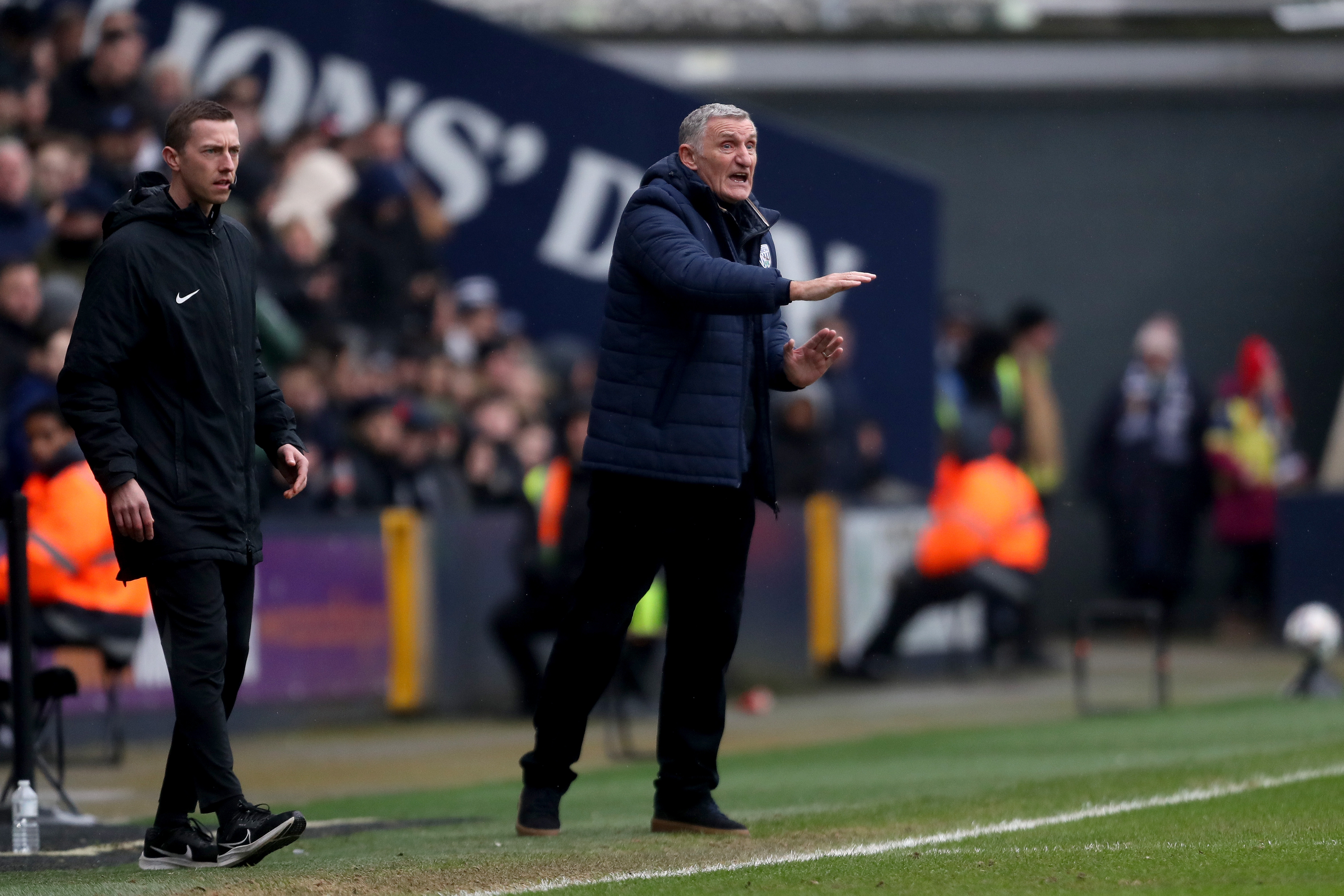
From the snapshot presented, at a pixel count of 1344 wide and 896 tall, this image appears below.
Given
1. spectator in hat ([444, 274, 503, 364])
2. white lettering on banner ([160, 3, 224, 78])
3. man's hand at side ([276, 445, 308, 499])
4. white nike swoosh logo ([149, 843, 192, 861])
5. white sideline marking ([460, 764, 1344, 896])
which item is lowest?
white sideline marking ([460, 764, 1344, 896])

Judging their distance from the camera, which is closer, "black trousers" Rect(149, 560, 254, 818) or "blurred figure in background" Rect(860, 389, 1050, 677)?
"black trousers" Rect(149, 560, 254, 818)

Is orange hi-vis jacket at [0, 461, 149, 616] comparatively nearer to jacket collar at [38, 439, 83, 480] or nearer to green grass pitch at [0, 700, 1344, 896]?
jacket collar at [38, 439, 83, 480]

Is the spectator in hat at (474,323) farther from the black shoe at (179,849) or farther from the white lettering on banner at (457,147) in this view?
the black shoe at (179,849)

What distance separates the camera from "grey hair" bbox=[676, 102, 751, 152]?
6113 millimetres

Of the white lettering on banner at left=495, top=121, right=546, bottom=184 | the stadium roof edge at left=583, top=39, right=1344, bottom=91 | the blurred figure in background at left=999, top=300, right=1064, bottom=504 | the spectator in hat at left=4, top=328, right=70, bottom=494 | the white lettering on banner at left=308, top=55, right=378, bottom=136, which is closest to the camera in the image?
the spectator in hat at left=4, top=328, right=70, bottom=494

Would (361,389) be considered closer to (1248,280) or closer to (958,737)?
(958,737)

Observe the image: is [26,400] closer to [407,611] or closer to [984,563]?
[407,611]

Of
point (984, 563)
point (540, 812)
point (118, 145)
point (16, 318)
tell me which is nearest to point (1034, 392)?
point (984, 563)

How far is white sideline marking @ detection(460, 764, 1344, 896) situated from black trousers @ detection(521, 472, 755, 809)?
22.7 inches

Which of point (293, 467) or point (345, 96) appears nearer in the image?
point (293, 467)

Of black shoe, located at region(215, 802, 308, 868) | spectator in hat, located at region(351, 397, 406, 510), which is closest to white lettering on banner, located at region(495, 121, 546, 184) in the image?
spectator in hat, located at region(351, 397, 406, 510)

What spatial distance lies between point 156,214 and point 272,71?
332 inches

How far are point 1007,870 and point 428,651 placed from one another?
7.25 m

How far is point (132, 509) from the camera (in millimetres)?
5418
